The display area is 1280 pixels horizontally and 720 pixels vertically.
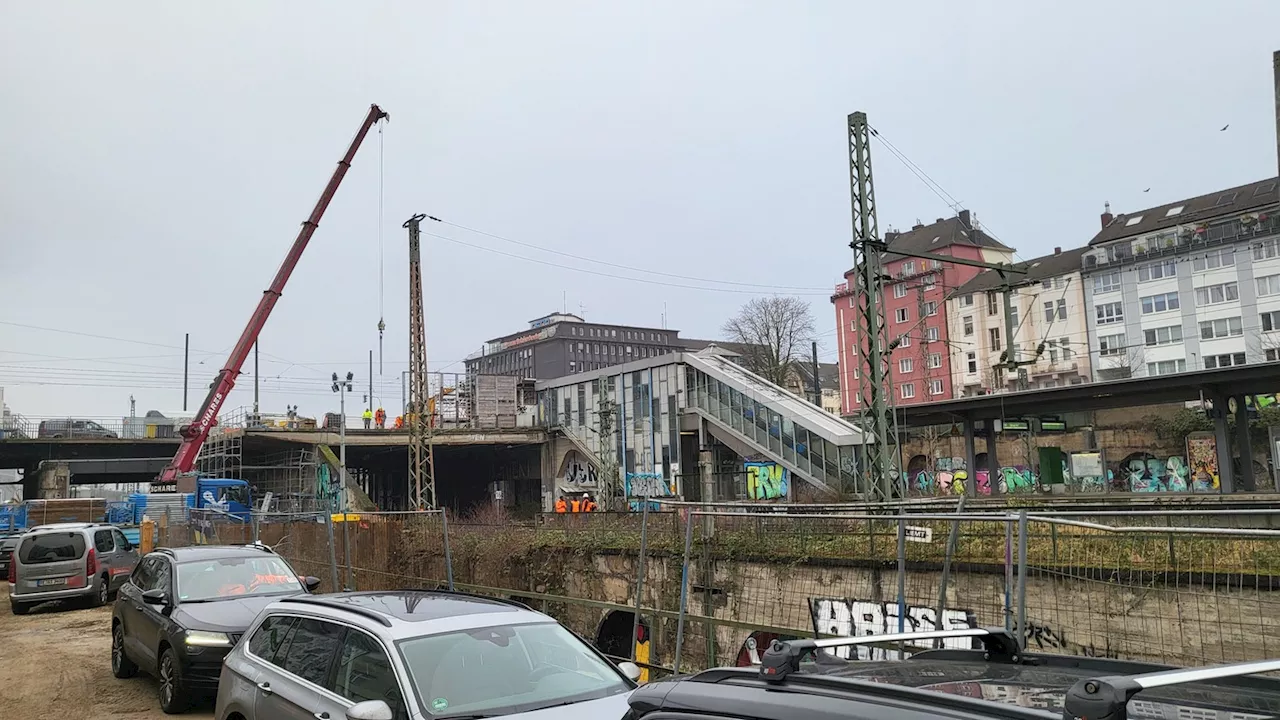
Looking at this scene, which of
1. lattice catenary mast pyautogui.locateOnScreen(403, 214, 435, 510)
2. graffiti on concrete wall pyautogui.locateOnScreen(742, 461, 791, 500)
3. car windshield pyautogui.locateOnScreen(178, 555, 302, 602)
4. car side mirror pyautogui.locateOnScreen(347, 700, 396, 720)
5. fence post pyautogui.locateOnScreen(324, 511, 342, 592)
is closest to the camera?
car side mirror pyautogui.locateOnScreen(347, 700, 396, 720)

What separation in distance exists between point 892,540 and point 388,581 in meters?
9.89

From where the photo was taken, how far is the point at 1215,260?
62.6 metres

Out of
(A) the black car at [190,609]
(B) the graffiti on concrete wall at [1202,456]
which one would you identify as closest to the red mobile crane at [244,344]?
(A) the black car at [190,609]

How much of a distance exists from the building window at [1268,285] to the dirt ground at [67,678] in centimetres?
6718

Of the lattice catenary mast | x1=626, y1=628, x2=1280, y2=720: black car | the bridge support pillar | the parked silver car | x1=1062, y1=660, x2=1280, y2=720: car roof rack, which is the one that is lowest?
the parked silver car

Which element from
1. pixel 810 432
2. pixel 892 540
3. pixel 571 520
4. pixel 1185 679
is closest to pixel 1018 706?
pixel 1185 679

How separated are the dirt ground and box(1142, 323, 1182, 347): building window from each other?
68391mm

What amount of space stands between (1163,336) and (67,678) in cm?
7092

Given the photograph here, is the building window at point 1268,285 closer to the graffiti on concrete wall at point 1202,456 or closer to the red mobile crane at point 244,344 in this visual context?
the graffiti on concrete wall at point 1202,456

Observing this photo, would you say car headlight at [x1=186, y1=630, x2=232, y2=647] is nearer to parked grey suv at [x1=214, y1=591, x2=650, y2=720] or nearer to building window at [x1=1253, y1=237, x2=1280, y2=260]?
parked grey suv at [x1=214, y1=591, x2=650, y2=720]

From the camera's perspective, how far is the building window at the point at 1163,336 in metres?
64.8

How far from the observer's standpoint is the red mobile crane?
41.5 metres

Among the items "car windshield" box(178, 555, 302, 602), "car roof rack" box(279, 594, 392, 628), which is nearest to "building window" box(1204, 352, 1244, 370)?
"car windshield" box(178, 555, 302, 602)

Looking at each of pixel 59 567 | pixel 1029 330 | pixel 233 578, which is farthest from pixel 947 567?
pixel 1029 330
